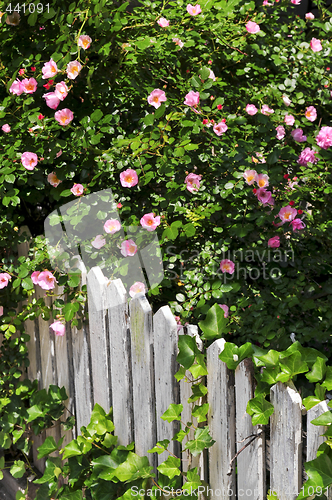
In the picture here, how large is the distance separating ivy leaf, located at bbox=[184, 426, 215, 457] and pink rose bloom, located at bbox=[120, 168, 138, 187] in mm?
901

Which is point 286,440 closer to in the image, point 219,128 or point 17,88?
point 219,128

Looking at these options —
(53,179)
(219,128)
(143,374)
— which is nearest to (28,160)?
(53,179)

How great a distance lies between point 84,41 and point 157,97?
1.12 feet

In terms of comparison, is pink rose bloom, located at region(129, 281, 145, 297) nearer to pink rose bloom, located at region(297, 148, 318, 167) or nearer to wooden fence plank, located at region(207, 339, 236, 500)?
wooden fence plank, located at region(207, 339, 236, 500)

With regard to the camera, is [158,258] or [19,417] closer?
[158,258]

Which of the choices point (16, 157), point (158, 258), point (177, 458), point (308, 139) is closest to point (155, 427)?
point (177, 458)

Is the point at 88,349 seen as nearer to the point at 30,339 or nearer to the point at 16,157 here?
the point at 30,339

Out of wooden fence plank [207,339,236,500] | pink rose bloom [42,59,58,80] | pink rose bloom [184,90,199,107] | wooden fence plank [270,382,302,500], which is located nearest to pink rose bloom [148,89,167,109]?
pink rose bloom [184,90,199,107]

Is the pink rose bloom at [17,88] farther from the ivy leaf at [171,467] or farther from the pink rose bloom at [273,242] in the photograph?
the ivy leaf at [171,467]

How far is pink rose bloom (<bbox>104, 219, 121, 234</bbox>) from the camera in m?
1.79

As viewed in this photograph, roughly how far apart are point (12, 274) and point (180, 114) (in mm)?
932

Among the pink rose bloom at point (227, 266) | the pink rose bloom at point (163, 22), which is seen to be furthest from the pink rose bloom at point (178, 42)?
the pink rose bloom at point (227, 266)

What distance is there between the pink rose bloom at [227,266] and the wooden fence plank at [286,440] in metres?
0.85

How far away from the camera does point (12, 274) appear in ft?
6.24
